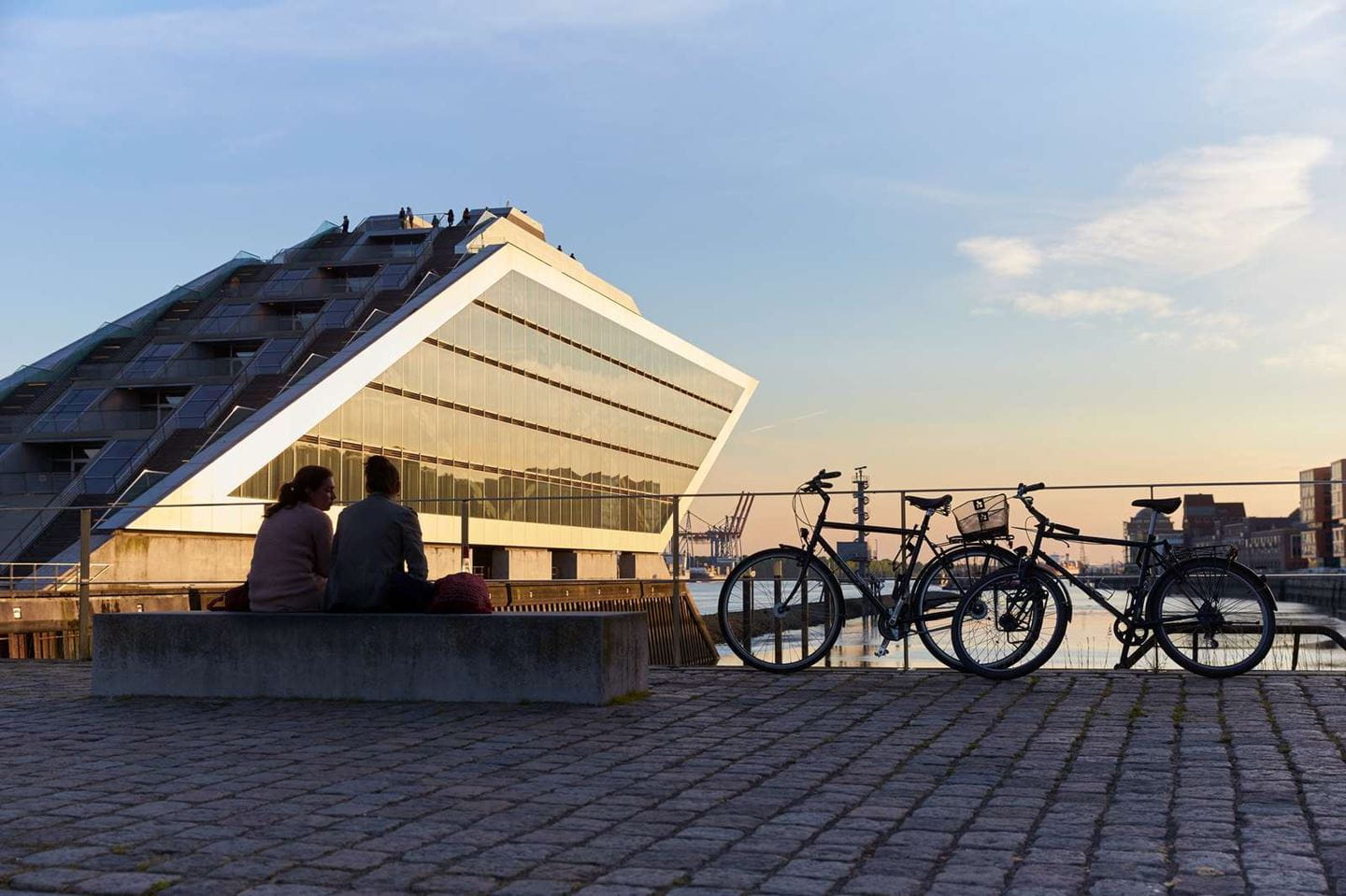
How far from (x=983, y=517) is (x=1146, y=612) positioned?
1.19 m

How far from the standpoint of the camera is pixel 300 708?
824 centimetres

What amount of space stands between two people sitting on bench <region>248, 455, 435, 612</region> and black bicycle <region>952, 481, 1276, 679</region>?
3.57 meters

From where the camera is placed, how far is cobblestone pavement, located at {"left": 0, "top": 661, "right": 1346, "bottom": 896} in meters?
→ 4.05

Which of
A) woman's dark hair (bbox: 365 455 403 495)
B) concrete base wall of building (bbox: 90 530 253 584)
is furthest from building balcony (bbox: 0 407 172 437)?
woman's dark hair (bbox: 365 455 403 495)

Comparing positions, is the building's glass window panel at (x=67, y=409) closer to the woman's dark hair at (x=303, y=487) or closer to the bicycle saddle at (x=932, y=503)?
the woman's dark hair at (x=303, y=487)

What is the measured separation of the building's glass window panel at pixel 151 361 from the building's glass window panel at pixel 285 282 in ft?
18.3

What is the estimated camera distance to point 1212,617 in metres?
8.88

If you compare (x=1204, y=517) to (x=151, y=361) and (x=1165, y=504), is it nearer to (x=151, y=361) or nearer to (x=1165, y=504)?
(x=1165, y=504)

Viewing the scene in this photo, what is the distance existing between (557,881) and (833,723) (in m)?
3.59

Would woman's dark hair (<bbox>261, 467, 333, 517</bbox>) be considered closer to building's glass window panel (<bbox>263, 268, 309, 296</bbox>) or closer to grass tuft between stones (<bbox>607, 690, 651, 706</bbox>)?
grass tuft between stones (<bbox>607, 690, 651, 706</bbox>)

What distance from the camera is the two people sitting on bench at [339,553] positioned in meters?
8.46

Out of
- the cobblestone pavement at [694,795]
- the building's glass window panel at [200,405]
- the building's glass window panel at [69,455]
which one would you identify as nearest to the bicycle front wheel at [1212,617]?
the cobblestone pavement at [694,795]

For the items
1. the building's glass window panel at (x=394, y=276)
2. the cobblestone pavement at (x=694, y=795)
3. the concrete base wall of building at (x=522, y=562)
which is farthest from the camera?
the building's glass window panel at (x=394, y=276)

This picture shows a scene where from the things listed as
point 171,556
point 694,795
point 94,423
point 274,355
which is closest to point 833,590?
point 694,795
